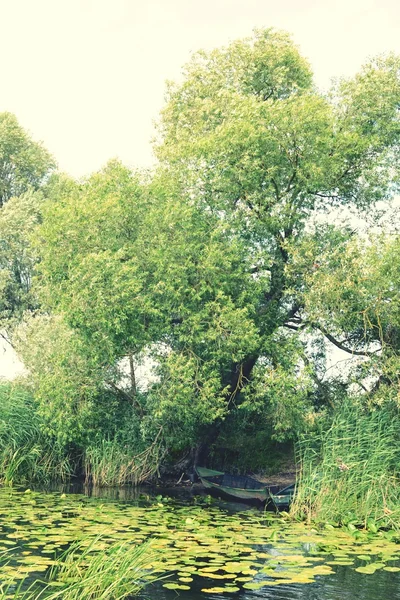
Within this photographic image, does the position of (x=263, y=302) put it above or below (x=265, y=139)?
below

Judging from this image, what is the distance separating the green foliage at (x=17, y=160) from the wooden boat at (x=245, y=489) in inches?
1167

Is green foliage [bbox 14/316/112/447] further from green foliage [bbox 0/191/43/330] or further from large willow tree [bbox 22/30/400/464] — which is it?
green foliage [bbox 0/191/43/330]

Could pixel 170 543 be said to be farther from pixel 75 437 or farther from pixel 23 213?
pixel 23 213

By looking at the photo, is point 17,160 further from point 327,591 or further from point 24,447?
point 327,591

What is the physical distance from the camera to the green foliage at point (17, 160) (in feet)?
152

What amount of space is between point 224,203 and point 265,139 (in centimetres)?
255

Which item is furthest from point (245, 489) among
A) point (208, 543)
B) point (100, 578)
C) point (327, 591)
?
point (100, 578)

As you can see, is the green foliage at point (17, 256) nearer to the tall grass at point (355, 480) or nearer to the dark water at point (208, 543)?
the dark water at point (208, 543)

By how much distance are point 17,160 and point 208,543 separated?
124ft

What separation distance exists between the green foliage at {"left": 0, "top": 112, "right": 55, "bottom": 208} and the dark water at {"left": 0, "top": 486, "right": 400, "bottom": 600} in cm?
3108

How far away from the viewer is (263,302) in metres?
25.7

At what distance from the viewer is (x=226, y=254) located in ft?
77.4

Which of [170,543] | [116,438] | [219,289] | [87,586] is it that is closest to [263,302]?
[219,289]

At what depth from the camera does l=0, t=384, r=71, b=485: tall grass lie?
2267cm
